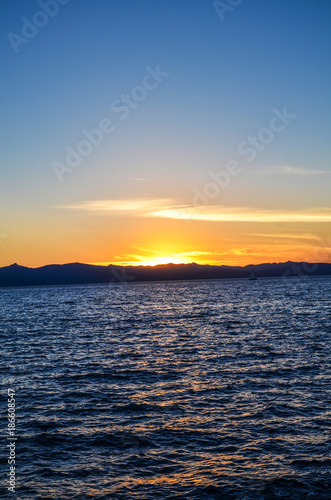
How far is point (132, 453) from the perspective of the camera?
1734 centimetres

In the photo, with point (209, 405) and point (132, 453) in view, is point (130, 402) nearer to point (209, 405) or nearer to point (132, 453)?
point (209, 405)

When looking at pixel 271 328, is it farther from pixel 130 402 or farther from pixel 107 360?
pixel 130 402

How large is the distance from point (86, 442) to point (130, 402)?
19.1ft

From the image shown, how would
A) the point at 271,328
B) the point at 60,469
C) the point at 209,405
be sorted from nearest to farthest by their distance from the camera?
the point at 60,469 → the point at 209,405 → the point at 271,328

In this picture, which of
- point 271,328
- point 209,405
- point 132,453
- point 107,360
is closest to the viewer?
point 132,453

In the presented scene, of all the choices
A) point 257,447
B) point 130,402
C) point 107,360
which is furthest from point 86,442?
point 107,360

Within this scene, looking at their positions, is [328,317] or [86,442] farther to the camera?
[328,317]

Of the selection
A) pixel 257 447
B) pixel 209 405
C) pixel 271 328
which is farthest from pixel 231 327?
pixel 257 447

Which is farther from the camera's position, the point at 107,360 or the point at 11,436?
the point at 107,360

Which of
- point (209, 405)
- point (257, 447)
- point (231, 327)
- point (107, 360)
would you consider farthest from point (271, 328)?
point (257, 447)

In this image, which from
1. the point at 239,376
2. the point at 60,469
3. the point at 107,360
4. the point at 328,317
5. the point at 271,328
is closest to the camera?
the point at 60,469

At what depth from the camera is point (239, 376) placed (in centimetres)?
2962

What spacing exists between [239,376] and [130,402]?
935 cm

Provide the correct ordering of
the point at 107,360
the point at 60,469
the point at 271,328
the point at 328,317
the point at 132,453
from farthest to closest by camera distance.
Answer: the point at 328,317
the point at 271,328
the point at 107,360
the point at 132,453
the point at 60,469
